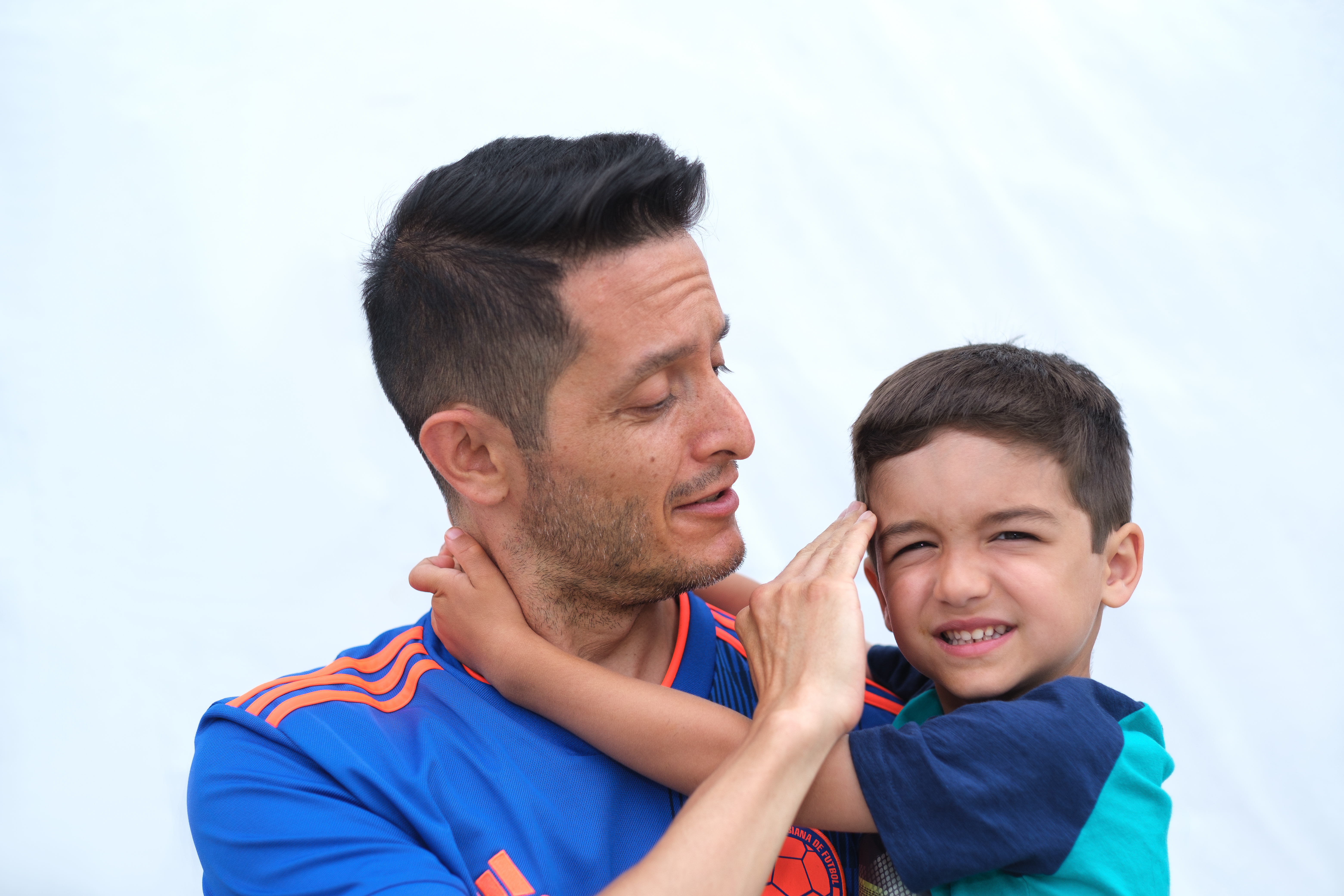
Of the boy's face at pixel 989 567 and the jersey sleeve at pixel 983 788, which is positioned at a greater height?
the boy's face at pixel 989 567

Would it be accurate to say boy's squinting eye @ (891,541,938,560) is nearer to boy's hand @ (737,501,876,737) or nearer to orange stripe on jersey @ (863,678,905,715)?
boy's hand @ (737,501,876,737)

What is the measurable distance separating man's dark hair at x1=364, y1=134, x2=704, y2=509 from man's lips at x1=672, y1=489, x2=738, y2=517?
0.26 m

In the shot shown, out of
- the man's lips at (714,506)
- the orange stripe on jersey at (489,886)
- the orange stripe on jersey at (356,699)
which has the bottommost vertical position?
the orange stripe on jersey at (489,886)

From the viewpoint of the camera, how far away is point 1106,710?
1.50 meters

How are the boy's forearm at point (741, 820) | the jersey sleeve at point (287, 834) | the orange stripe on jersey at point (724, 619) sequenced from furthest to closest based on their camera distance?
the orange stripe on jersey at point (724, 619), the jersey sleeve at point (287, 834), the boy's forearm at point (741, 820)

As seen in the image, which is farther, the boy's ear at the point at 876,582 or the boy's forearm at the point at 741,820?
the boy's ear at the point at 876,582

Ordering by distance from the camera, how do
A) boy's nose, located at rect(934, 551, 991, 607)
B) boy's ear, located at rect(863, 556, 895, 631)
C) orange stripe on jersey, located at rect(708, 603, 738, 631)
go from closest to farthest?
boy's nose, located at rect(934, 551, 991, 607) < boy's ear, located at rect(863, 556, 895, 631) < orange stripe on jersey, located at rect(708, 603, 738, 631)

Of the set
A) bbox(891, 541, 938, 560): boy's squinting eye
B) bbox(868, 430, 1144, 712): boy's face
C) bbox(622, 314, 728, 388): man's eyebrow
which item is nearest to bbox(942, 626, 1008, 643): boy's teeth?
bbox(868, 430, 1144, 712): boy's face

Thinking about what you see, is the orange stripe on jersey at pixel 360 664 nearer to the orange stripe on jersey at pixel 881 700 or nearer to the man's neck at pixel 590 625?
the man's neck at pixel 590 625

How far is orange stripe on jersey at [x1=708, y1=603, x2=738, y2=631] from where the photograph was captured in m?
1.91

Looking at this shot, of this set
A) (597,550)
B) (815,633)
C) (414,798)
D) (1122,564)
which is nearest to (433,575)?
(597,550)

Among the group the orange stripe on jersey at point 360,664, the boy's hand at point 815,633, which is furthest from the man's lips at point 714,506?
the orange stripe on jersey at point 360,664

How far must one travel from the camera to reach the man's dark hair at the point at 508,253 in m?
1.57

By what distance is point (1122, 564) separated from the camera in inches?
70.3
